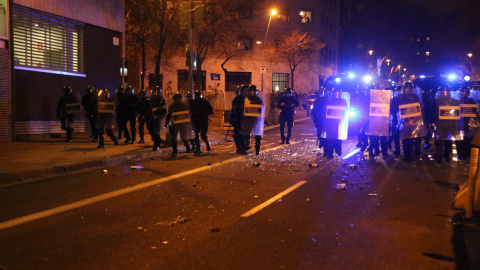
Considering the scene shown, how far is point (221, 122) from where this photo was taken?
2522cm

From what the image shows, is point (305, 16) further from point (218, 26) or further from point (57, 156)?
point (57, 156)

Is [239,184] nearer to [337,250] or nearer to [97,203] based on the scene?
[97,203]

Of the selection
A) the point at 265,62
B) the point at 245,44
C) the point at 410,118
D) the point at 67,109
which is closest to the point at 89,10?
the point at 67,109

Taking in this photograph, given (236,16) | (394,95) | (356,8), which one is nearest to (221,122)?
(236,16)

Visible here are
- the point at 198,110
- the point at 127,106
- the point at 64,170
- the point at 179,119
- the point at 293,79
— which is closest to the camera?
the point at 64,170

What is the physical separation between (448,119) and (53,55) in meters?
14.2

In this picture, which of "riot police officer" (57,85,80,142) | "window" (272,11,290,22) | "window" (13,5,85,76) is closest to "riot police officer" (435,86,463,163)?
"riot police officer" (57,85,80,142)

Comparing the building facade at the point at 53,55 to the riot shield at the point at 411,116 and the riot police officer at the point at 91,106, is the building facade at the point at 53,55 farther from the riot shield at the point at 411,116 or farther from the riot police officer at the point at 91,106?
the riot shield at the point at 411,116

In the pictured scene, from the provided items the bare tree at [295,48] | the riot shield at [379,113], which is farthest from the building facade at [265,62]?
the riot shield at [379,113]

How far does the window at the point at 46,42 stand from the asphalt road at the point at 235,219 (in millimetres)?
8355

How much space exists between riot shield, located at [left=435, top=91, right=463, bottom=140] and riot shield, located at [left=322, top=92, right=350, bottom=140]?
2310 mm

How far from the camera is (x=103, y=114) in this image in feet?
48.5

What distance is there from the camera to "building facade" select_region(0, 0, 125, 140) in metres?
16.7

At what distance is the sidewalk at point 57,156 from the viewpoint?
33.1ft
